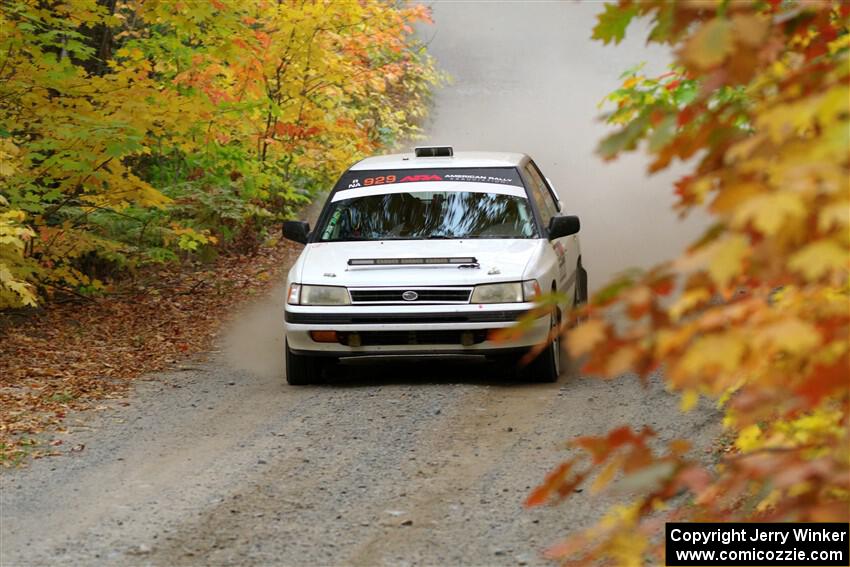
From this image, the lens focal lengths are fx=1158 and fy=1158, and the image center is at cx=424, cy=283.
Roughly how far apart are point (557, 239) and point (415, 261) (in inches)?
63.0

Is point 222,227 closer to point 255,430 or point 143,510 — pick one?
point 255,430

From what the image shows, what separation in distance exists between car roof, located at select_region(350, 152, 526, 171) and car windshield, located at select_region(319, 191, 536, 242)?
0.43 m

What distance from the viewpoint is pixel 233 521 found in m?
5.98

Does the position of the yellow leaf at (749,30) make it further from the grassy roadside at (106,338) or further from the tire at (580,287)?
the tire at (580,287)

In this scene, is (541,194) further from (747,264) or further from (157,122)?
(747,264)

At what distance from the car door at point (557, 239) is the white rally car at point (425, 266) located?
34mm

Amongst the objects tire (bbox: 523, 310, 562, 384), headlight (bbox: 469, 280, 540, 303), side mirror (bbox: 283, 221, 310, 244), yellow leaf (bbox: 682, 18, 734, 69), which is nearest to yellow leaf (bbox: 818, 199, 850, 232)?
yellow leaf (bbox: 682, 18, 734, 69)

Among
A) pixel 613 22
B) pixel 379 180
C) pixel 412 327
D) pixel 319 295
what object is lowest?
pixel 412 327

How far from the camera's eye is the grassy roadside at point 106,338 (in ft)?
29.5

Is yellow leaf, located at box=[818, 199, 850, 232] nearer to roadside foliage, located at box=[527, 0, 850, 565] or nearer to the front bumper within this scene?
roadside foliage, located at box=[527, 0, 850, 565]

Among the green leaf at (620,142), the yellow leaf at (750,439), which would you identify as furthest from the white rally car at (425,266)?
the green leaf at (620,142)

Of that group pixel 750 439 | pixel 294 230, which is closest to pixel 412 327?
pixel 294 230

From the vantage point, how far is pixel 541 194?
10805 millimetres

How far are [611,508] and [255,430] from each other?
10.0 feet
